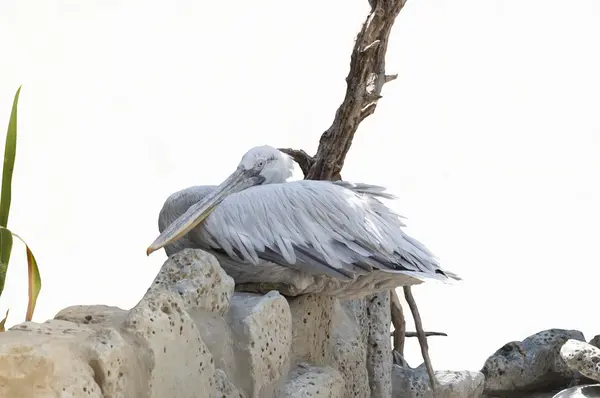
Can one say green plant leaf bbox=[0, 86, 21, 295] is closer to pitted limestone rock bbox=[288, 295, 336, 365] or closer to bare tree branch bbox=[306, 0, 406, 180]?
pitted limestone rock bbox=[288, 295, 336, 365]

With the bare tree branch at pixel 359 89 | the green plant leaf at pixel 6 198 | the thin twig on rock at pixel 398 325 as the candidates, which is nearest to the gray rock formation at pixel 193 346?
the green plant leaf at pixel 6 198

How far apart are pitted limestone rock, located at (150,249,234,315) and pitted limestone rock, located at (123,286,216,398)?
0.08 meters

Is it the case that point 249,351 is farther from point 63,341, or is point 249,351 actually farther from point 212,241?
point 63,341

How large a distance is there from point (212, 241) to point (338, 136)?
4.82ft

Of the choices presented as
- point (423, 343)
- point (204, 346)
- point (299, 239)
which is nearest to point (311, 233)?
point (299, 239)

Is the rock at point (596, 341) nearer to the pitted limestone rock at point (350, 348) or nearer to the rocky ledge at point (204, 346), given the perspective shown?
the rocky ledge at point (204, 346)

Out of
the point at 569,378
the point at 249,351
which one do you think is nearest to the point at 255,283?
the point at 249,351

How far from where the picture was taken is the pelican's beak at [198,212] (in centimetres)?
321

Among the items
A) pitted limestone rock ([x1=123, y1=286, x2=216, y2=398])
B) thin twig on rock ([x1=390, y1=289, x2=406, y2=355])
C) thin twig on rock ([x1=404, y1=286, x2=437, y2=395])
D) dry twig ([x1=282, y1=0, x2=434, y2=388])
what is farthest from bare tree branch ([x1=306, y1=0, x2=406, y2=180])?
pitted limestone rock ([x1=123, y1=286, x2=216, y2=398])

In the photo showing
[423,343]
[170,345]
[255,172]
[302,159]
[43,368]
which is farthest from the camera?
[302,159]

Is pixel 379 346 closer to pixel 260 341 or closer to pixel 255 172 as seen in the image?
pixel 255 172

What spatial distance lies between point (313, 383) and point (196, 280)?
1.89ft

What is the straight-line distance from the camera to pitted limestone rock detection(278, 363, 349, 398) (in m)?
3.12

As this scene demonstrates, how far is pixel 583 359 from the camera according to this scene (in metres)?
5.01
